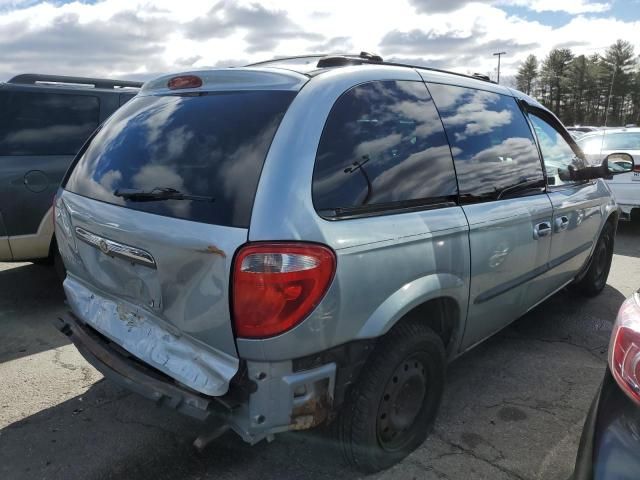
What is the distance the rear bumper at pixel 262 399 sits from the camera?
1914mm

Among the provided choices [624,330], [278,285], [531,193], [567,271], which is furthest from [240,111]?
[567,271]

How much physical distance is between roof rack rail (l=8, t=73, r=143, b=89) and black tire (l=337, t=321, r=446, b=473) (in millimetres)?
4212

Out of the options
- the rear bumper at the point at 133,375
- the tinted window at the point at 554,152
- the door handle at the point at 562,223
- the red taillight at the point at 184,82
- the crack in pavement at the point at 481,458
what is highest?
the red taillight at the point at 184,82

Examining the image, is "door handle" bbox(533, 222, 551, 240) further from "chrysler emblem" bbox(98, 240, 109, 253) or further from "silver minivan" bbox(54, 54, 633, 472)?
"chrysler emblem" bbox(98, 240, 109, 253)

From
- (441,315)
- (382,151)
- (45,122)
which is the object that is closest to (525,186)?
(441,315)

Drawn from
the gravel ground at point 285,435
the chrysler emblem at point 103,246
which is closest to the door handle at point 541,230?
the gravel ground at point 285,435

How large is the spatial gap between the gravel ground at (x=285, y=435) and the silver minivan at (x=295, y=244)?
1.07 ft

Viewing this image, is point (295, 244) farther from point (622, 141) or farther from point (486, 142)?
point (622, 141)

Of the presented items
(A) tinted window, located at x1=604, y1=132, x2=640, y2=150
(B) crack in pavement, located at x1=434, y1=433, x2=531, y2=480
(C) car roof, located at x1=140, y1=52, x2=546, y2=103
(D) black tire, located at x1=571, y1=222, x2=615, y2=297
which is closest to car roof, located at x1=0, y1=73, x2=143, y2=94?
(C) car roof, located at x1=140, y1=52, x2=546, y2=103

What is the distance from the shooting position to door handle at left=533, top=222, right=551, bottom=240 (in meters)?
3.11

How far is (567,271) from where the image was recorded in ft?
12.6

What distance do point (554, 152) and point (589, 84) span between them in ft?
233

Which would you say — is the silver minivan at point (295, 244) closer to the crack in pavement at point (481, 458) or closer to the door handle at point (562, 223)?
the crack in pavement at point (481, 458)

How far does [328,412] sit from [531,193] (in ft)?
6.48
